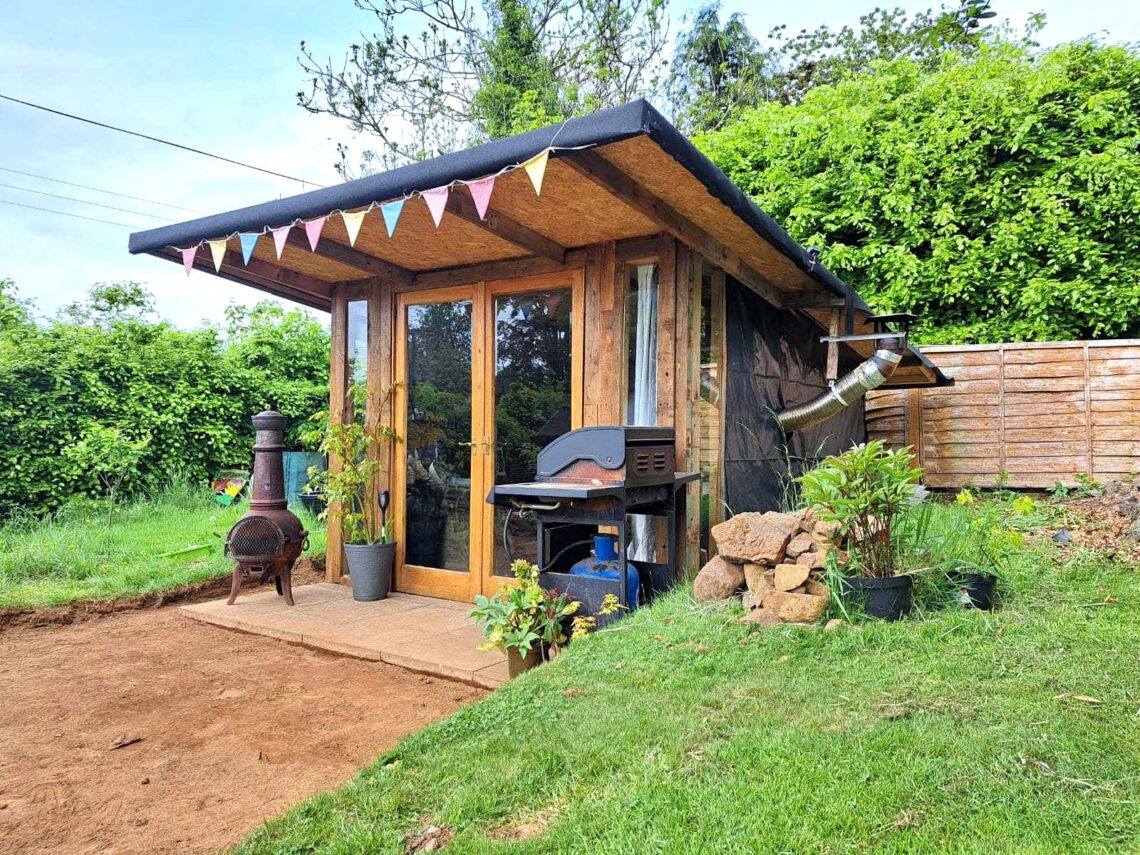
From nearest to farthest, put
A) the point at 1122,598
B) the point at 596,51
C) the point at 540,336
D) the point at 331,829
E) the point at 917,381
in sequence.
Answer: the point at 331,829, the point at 1122,598, the point at 540,336, the point at 917,381, the point at 596,51

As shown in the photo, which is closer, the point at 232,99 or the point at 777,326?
the point at 777,326

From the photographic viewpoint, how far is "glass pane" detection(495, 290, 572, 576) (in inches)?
172

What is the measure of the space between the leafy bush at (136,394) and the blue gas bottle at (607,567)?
5.49 metres

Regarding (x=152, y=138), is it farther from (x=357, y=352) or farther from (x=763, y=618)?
(x=763, y=618)

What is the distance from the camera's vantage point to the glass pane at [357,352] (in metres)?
5.20

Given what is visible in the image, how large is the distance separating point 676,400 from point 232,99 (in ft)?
39.6

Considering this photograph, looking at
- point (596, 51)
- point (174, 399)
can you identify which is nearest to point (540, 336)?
point (174, 399)

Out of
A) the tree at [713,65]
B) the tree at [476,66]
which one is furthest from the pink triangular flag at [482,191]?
the tree at [713,65]

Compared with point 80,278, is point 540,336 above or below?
below

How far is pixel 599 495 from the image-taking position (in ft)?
10.5

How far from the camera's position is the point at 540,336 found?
4.45 metres

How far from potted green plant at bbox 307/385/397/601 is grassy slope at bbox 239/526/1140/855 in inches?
87.6

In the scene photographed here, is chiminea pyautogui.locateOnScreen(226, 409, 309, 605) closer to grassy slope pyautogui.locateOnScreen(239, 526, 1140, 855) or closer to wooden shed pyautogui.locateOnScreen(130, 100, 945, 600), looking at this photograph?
wooden shed pyautogui.locateOnScreen(130, 100, 945, 600)

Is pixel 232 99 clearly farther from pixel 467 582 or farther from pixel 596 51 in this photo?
pixel 467 582
